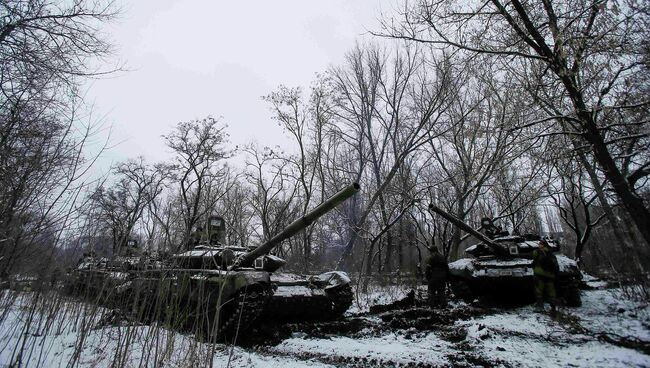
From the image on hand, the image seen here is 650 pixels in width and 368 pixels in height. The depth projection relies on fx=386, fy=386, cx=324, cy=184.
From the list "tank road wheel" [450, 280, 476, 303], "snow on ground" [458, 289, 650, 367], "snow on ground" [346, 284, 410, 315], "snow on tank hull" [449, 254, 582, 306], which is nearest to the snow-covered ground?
"snow on ground" [458, 289, 650, 367]

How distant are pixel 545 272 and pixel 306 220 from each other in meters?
5.52

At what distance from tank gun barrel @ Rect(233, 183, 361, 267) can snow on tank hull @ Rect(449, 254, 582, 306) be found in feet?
16.9

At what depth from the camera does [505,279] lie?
9.74m

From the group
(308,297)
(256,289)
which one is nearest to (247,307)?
(256,289)

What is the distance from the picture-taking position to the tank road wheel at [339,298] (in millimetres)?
8828

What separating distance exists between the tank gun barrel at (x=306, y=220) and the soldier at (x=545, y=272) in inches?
197

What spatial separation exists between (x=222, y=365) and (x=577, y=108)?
24.4ft

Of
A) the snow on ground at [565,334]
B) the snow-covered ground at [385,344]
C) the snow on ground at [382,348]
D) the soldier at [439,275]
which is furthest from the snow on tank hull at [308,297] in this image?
the snow on ground at [565,334]

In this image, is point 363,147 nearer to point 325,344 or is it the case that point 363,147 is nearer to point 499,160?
point 499,160

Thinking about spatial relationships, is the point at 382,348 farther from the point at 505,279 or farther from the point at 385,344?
the point at 505,279

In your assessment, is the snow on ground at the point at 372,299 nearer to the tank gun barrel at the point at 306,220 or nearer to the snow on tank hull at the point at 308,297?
the snow on tank hull at the point at 308,297

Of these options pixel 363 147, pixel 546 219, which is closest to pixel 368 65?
pixel 363 147

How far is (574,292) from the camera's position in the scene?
9227mm

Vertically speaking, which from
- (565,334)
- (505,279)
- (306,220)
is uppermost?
(306,220)
